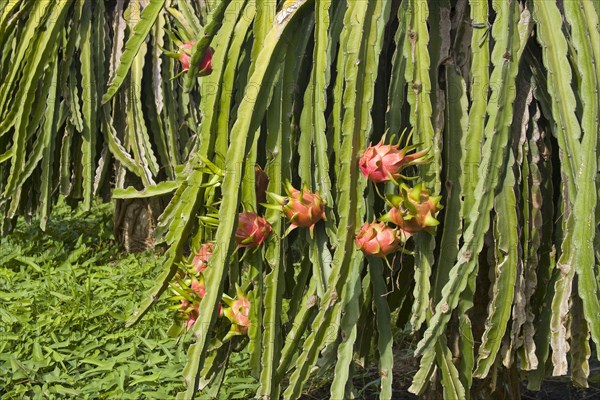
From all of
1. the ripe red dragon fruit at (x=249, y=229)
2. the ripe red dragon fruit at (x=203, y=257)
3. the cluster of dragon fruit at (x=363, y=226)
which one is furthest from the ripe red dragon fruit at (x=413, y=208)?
the ripe red dragon fruit at (x=203, y=257)

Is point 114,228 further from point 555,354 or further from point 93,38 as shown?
point 555,354

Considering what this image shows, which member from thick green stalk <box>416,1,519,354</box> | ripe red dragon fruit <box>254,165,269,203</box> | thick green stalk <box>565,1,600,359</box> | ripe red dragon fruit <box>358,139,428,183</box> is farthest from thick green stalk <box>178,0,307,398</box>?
thick green stalk <box>565,1,600,359</box>

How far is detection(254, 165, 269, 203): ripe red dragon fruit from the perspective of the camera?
1.60 metres

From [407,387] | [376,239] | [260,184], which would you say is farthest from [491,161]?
[407,387]

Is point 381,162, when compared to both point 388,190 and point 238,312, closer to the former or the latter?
point 388,190

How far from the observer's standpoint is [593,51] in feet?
4.97

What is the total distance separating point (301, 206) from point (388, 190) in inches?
6.5

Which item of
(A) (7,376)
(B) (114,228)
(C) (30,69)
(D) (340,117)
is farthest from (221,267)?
(B) (114,228)

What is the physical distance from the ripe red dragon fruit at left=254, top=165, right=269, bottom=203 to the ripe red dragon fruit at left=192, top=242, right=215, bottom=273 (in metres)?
0.13

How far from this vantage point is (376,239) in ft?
4.66

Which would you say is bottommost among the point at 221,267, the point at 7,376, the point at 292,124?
the point at 7,376

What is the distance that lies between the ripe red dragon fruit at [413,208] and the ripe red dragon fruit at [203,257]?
0.35 metres

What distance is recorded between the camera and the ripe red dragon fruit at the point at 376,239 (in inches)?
55.9

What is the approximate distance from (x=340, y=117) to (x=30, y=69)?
207 centimetres
